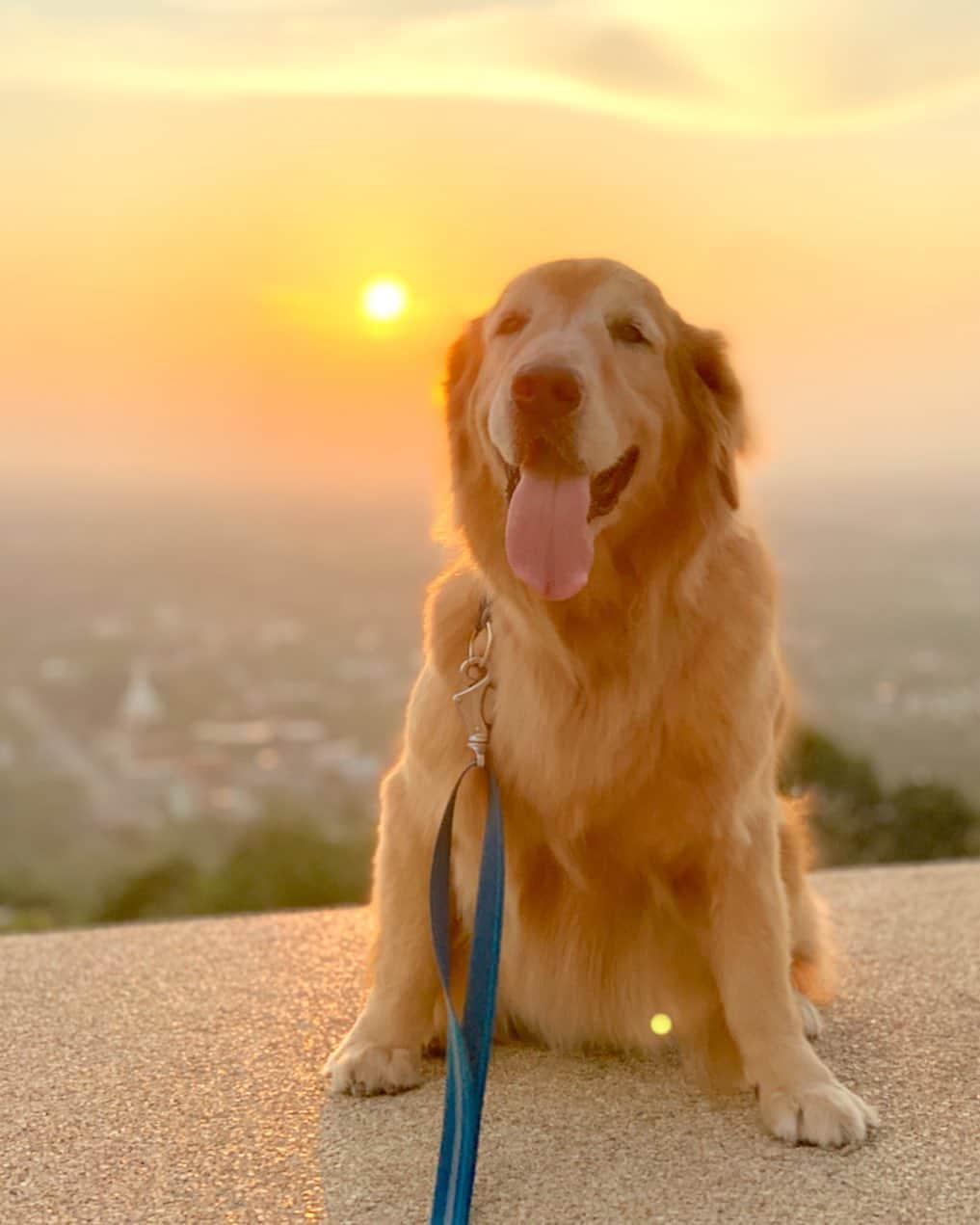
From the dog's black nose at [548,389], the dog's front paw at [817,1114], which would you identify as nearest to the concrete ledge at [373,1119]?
the dog's front paw at [817,1114]

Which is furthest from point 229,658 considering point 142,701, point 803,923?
point 803,923

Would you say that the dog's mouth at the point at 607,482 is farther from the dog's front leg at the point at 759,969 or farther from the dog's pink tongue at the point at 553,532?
the dog's front leg at the point at 759,969

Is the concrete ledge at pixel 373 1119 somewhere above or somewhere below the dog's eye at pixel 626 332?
below

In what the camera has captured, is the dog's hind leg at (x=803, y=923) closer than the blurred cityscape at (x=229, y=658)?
Yes

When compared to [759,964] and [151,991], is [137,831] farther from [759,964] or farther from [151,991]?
[759,964]

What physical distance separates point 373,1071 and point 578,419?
1.60 metres

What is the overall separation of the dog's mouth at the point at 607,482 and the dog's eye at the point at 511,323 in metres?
0.39

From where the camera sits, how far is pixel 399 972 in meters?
2.93

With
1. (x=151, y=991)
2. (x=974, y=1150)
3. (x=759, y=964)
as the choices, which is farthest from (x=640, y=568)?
(x=151, y=991)

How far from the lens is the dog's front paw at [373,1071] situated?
2770 millimetres

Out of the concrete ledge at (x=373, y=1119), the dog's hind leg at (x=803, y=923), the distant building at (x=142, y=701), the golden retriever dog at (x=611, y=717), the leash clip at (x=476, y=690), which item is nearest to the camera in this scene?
the concrete ledge at (x=373, y=1119)

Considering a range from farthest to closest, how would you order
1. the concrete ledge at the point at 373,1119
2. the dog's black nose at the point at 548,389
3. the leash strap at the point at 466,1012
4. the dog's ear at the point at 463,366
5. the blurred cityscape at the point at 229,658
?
the blurred cityscape at the point at 229,658 < the dog's ear at the point at 463,366 < the dog's black nose at the point at 548,389 < the concrete ledge at the point at 373,1119 < the leash strap at the point at 466,1012

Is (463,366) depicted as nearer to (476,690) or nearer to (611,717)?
(476,690)

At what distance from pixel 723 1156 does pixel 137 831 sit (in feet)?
52.1
